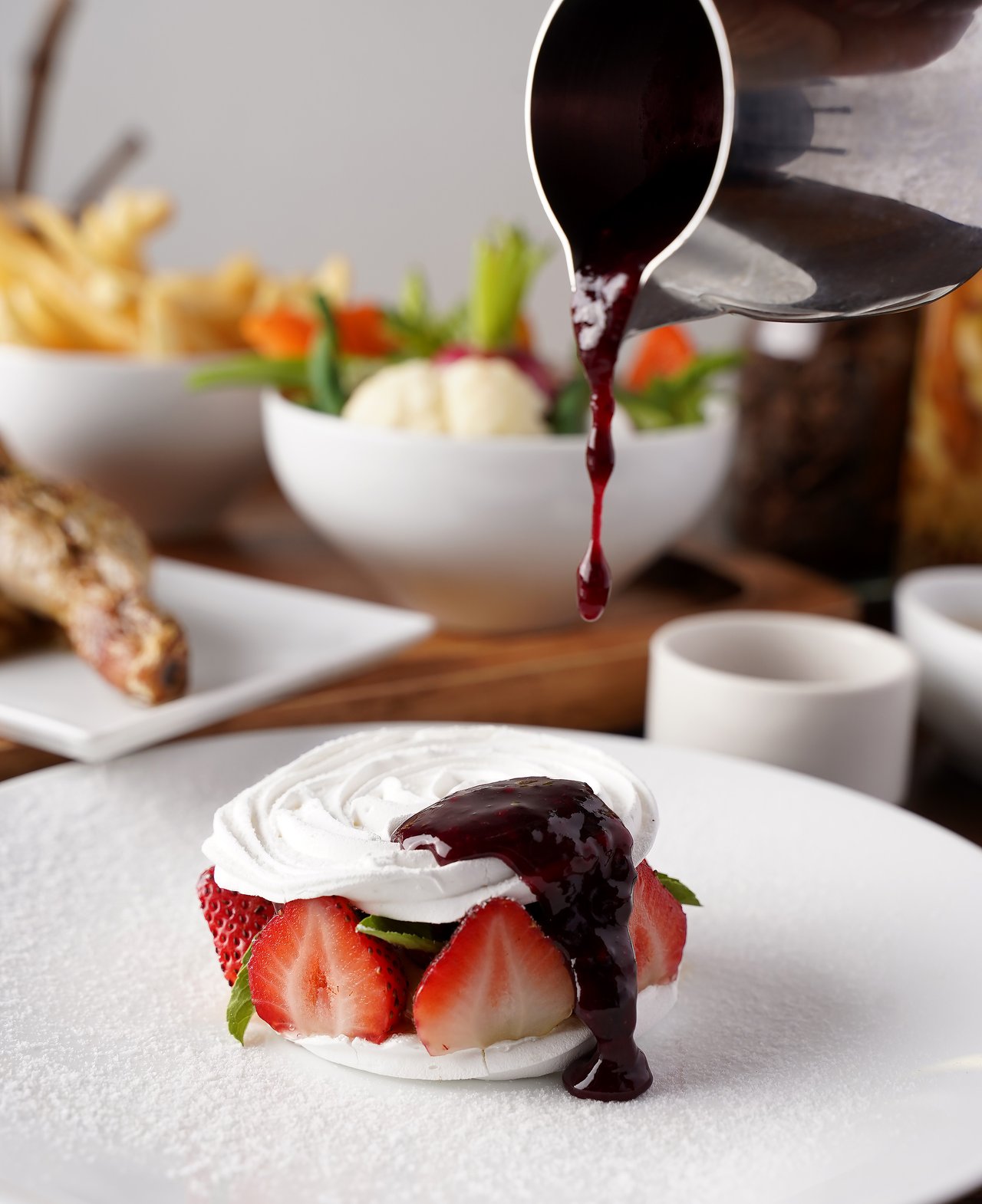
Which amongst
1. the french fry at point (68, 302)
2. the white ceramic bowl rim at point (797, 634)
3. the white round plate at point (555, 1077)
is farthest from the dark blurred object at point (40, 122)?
the white round plate at point (555, 1077)

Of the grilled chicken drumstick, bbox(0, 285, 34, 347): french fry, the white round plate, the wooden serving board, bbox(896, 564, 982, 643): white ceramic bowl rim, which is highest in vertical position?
bbox(0, 285, 34, 347): french fry

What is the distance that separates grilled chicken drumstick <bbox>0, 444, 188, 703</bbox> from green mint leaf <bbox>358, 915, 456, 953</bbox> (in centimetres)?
54

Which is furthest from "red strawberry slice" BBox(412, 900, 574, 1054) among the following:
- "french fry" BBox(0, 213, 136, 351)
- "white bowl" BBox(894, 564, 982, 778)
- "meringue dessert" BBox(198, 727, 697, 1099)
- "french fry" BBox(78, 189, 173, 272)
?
"french fry" BBox(78, 189, 173, 272)

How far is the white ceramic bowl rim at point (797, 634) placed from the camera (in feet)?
4.93

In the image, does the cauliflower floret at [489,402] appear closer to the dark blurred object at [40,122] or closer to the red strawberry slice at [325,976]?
the red strawberry slice at [325,976]

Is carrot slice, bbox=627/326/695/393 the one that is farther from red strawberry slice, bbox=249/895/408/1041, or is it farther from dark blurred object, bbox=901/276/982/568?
red strawberry slice, bbox=249/895/408/1041

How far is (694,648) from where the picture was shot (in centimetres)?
162

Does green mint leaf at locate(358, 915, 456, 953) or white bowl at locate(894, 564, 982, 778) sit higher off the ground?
green mint leaf at locate(358, 915, 456, 953)

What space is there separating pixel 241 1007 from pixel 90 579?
2.39 ft

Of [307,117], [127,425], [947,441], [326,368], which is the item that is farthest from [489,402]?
[307,117]

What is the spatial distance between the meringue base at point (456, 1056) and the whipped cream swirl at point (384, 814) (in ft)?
0.28

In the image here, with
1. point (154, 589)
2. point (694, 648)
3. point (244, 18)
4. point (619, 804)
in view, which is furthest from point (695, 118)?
point (244, 18)

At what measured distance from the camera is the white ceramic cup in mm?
1439

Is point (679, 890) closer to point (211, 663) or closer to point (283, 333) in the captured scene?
point (211, 663)
